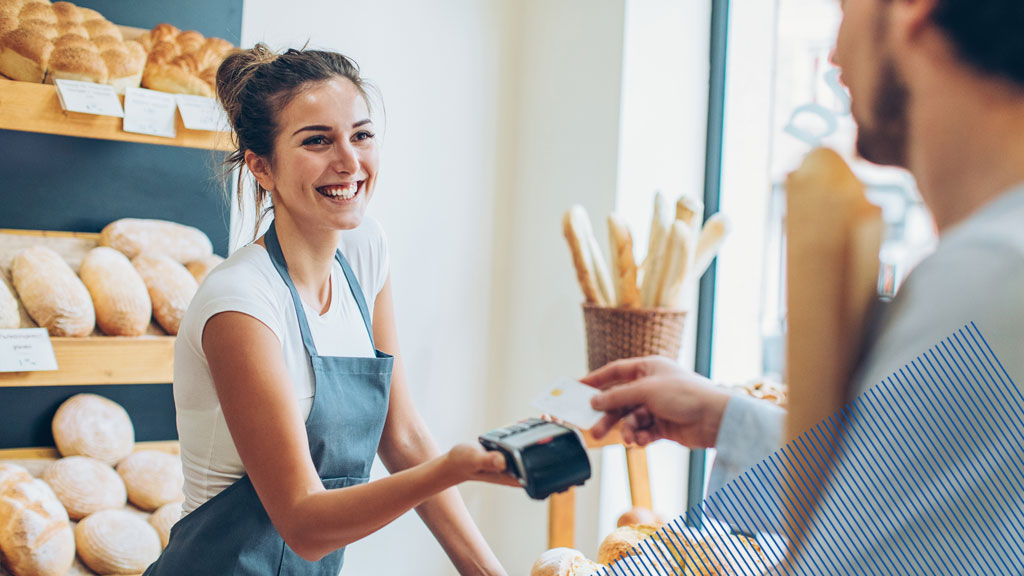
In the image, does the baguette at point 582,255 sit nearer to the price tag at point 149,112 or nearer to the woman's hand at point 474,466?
the price tag at point 149,112

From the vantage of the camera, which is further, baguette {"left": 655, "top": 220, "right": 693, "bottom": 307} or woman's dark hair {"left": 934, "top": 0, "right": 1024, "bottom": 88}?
baguette {"left": 655, "top": 220, "right": 693, "bottom": 307}

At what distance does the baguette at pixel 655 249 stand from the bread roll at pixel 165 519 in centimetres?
114

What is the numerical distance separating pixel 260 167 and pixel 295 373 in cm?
39

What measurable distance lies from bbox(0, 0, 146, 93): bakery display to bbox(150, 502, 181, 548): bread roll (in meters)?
0.88

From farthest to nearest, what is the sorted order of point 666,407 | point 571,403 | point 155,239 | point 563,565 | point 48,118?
point 155,239 → point 48,118 → point 563,565 → point 571,403 → point 666,407

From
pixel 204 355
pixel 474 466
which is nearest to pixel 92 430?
pixel 204 355

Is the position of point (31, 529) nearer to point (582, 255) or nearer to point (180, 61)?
point (180, 61)

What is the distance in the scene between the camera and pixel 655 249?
1909 millimetres

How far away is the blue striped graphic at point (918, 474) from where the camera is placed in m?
0.32

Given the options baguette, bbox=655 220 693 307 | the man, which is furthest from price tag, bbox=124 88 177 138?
the man

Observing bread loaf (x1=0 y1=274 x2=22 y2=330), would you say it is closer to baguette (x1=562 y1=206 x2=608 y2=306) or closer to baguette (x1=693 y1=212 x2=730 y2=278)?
baguette (x1=562 y1=206 x2=608 y2=306)

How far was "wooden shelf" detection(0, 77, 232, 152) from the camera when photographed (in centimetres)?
154

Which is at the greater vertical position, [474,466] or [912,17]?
[912,17]

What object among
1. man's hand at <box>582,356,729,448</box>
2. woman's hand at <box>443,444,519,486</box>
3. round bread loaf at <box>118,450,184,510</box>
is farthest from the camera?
round bread loaf at <box>118,450,184,510</box>
